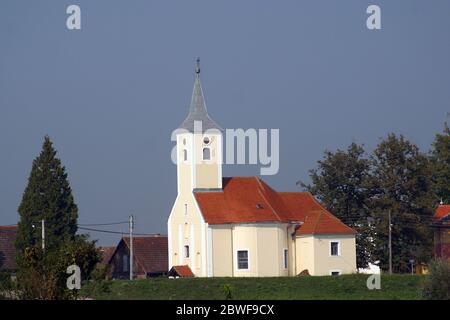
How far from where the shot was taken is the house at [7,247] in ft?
250

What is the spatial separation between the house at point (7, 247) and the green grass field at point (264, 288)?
20030 mm

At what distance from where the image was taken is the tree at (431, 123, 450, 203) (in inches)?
3110

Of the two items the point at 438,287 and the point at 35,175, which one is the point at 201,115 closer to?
the point at 35,175

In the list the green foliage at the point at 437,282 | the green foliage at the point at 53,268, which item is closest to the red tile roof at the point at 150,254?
the green foliage at the point at 437,282

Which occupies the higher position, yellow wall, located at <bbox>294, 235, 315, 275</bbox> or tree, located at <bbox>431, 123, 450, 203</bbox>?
tree, located at <bbox>431, 123, 450, 203</bbox>

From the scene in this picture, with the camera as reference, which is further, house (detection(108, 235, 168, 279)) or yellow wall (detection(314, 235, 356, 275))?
house (detection(108, 235, 168, 279))

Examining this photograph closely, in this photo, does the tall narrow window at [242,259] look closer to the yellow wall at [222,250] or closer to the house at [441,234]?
the yellow wall at [222,250]

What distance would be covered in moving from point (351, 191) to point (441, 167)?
6.55m

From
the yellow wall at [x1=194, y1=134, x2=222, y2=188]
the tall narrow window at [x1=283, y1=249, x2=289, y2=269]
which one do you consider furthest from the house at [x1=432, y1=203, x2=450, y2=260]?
the yellow wall at [x1=194, y1=134, x2=222, y2=188]

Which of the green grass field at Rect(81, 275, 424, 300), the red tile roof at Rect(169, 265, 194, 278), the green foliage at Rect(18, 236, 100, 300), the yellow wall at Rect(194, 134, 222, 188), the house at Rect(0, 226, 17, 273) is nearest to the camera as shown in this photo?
the green foliage at Rect(18, 236, 100, 300)

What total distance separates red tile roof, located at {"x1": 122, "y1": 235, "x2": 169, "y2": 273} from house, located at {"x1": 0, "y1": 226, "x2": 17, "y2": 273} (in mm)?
8228

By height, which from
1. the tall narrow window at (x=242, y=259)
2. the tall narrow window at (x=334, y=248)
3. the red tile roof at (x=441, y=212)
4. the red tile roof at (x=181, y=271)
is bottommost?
the red tile roof at (x=181, y=271)

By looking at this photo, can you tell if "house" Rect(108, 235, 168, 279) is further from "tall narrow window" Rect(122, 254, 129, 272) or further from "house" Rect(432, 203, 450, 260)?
"house" Rect(432, 203, 450, 260)

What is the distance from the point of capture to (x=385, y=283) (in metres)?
56.3
